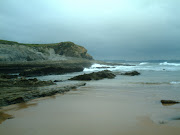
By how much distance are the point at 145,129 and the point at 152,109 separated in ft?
4.29

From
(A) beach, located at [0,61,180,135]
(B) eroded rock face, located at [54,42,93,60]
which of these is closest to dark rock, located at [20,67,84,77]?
(A) beach, located at [0,61,180,135]

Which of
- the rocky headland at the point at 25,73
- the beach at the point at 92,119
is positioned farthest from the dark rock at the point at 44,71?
the beach at the point at 92,119

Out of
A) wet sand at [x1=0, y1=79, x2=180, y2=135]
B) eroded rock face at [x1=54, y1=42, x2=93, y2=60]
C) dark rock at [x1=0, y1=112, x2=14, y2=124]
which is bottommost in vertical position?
dark rock at [x1=0, y1=112, x2=14, y2=124]

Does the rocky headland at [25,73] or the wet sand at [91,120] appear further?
the rocky headland at [25,73]

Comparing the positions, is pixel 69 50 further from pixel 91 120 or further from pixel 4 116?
pixel 91 120

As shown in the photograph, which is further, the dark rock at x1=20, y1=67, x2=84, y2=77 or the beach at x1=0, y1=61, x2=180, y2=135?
the dark rock at x1=20, y1=67, x2=84, y2=77

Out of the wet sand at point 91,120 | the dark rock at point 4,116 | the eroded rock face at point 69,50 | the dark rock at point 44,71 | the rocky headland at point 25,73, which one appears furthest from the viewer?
the eroded rock face at point 69,50

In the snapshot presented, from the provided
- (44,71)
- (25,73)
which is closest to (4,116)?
(25,73)

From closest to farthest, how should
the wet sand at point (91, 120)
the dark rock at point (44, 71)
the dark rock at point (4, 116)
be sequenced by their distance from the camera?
the wet sand at point (91, 120) → the dark rock at point (4, 116) → the dark rock at point (44, 71)

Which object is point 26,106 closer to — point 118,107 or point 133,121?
point 118,107

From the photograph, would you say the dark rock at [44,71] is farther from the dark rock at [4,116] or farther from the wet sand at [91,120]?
the dark rock at [4,116]

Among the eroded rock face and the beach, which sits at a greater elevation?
the eroded rock face

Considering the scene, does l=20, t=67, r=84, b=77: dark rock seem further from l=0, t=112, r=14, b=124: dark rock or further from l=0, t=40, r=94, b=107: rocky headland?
l=0, t=112, r=14, b=124: dark rock

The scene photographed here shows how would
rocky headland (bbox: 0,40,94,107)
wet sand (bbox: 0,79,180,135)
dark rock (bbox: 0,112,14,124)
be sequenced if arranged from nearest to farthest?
wet sand (bbox: 0,79,180,135) < dark rock (bbox: 0,112,14,124) < rocky headland (bbox: 0,40,94,107)
